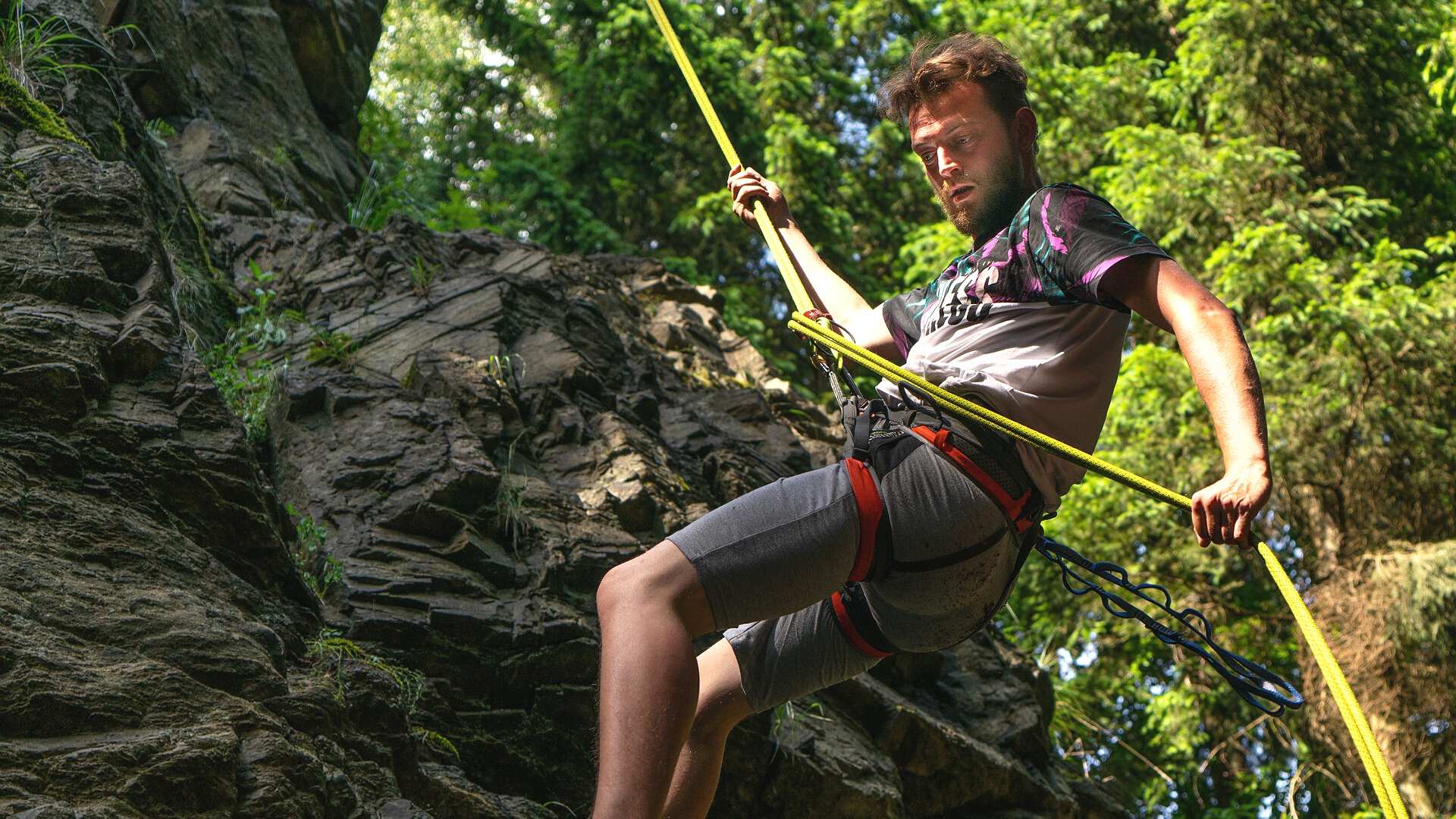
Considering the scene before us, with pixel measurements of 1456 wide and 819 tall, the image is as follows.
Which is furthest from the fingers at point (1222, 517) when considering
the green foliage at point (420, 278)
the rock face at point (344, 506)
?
the green foliage at point (420, 278)

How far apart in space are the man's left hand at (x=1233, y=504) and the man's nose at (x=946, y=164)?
40.9 inches

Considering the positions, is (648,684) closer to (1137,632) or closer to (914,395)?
(914,395)

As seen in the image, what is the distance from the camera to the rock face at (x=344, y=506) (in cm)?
262

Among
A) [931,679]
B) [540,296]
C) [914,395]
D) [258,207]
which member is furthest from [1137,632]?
[914,395]

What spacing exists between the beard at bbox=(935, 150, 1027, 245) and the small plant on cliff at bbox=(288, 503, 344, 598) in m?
2.33

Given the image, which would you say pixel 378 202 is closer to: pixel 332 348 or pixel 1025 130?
pixel 332 348

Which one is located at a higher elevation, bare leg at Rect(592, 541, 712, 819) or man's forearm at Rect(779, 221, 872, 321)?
man's forearm at Rect(779, 221, 872, 321)

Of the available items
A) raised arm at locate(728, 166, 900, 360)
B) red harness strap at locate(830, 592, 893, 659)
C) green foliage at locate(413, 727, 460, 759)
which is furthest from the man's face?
green foliage at locate(413, 727, 460, 759)

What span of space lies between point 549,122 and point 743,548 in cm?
1533

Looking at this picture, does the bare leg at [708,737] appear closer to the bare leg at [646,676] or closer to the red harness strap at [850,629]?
the red harness strap at [850,629]

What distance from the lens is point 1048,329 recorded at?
103 inches

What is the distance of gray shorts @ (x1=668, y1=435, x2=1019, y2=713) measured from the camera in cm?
240

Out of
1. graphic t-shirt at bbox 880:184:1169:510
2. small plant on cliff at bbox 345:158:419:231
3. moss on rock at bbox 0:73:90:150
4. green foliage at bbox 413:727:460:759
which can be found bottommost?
green foliage at bbox 413:727:460:759

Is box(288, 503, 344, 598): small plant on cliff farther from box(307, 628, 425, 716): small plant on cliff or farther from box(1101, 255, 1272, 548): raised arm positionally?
box(1101, 255, 1272, 548): raised arm
